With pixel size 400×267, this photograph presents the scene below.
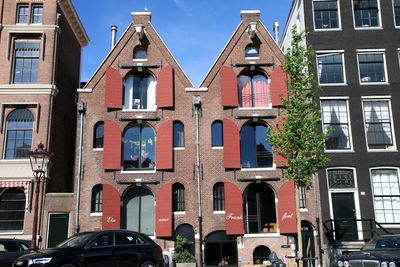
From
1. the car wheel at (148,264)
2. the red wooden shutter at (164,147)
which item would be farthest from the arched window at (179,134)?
the car wheel at (148,264)

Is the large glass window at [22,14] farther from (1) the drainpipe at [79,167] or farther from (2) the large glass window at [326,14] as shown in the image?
(2) the large glass window at [326,14]

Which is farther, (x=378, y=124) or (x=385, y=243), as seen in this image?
(x=378, y=124)

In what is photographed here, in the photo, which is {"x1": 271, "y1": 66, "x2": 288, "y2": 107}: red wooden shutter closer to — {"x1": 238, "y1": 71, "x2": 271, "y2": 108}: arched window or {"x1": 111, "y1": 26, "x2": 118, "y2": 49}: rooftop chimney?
{"x1": 238, "y1": 71, "x2": 271, "y2": 108}: arched window

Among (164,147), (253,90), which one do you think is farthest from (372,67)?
(164,147)

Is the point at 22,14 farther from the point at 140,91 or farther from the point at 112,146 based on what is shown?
the point at 112,146

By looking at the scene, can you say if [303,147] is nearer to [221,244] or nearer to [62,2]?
[221,244]

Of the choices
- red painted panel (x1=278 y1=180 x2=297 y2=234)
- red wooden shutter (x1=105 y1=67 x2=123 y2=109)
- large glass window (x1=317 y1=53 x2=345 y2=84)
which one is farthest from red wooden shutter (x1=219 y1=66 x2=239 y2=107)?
red wooden shutter (x1=105 y1=67 x2=123 y2=109)

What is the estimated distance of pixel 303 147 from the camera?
17844mm

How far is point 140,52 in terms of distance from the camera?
89.4ft

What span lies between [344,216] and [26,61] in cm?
2036

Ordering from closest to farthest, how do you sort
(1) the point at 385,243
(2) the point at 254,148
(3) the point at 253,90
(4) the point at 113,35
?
(1) the point at 385,243 → (2) the point at 254,148 → (3) the point at 253,90 → (4) the point at 113,35

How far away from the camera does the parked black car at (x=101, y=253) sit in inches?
471

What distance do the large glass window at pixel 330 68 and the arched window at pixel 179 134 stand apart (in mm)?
8450

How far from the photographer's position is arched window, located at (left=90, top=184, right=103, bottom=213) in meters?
24.7
